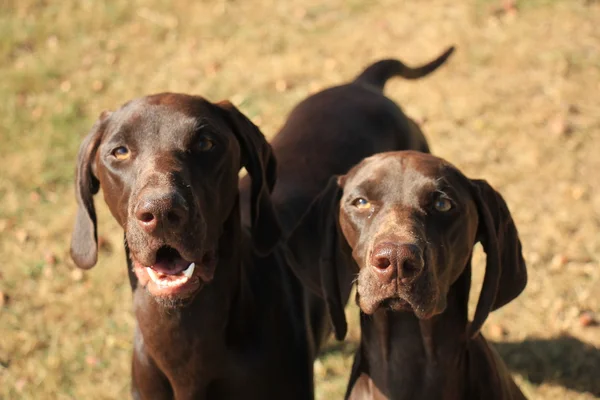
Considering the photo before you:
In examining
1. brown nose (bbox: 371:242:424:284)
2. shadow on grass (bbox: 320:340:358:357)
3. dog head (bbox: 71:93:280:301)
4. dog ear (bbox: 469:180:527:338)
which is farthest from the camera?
shadow on grass (bbox: 320:340:358:357)

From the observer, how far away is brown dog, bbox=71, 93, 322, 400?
4199mm

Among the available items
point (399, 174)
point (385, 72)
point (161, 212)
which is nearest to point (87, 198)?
point (161, 212)

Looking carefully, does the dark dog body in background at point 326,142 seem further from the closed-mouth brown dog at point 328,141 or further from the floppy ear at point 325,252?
the floppy ear at point 325,252

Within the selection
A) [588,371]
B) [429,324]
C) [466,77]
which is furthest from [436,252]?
[466,77]

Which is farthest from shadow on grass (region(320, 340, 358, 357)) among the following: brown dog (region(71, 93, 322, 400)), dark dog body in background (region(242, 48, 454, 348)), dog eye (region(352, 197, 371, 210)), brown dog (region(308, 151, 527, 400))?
dog eye (region(352, 197, 371, 210))

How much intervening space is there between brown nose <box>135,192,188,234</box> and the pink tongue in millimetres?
312

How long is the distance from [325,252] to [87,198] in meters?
1.27

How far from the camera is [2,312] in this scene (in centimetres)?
714

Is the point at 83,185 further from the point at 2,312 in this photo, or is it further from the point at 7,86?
the point at 7,86

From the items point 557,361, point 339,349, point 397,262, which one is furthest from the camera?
point 339,349

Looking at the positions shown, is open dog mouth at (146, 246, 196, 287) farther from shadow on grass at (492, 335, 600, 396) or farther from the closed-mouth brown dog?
shadow on grass at (492, 335, 600, 396)

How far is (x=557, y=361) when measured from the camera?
6230 millimetres

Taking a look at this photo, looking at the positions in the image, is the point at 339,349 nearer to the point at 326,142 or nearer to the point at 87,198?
the point at 326,142

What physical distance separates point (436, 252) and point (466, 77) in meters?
5.75
